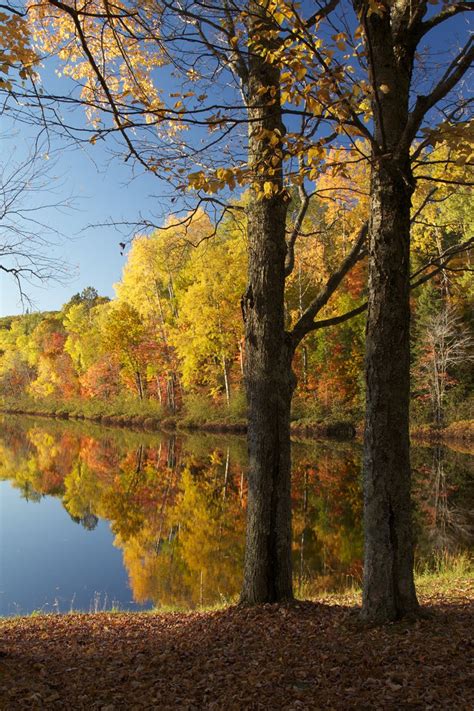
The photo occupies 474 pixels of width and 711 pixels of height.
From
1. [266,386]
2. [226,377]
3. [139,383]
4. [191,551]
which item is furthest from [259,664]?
[139,383]

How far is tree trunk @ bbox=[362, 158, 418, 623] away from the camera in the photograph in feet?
12.7

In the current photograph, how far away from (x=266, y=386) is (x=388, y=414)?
1.43 metres

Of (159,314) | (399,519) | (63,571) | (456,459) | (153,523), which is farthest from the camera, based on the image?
(159,314)

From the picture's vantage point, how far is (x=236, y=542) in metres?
10.3

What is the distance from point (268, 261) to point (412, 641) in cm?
320

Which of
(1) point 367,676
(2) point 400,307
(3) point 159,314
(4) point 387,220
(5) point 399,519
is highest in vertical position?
(3) point 159,314

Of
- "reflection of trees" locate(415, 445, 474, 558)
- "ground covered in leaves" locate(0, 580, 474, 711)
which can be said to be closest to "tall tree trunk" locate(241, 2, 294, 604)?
"ground covered in leaves" locate(0, 580, 474, 711)

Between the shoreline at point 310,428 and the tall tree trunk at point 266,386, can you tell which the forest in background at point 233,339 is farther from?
the tall tree trunk at point 266,386

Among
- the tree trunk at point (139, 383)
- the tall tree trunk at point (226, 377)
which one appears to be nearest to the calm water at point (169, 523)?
the tall tree trunk at point (226, 377)

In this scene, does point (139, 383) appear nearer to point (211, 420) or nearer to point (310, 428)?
point (211, 420)

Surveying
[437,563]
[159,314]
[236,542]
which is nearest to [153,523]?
[236,542]

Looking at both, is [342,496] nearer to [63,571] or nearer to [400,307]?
[63,571]

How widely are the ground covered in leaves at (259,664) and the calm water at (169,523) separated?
3125mm

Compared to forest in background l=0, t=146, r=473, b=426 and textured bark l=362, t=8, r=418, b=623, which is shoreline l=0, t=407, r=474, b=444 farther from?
textured bark l=362, t=8, r=418, b=623
